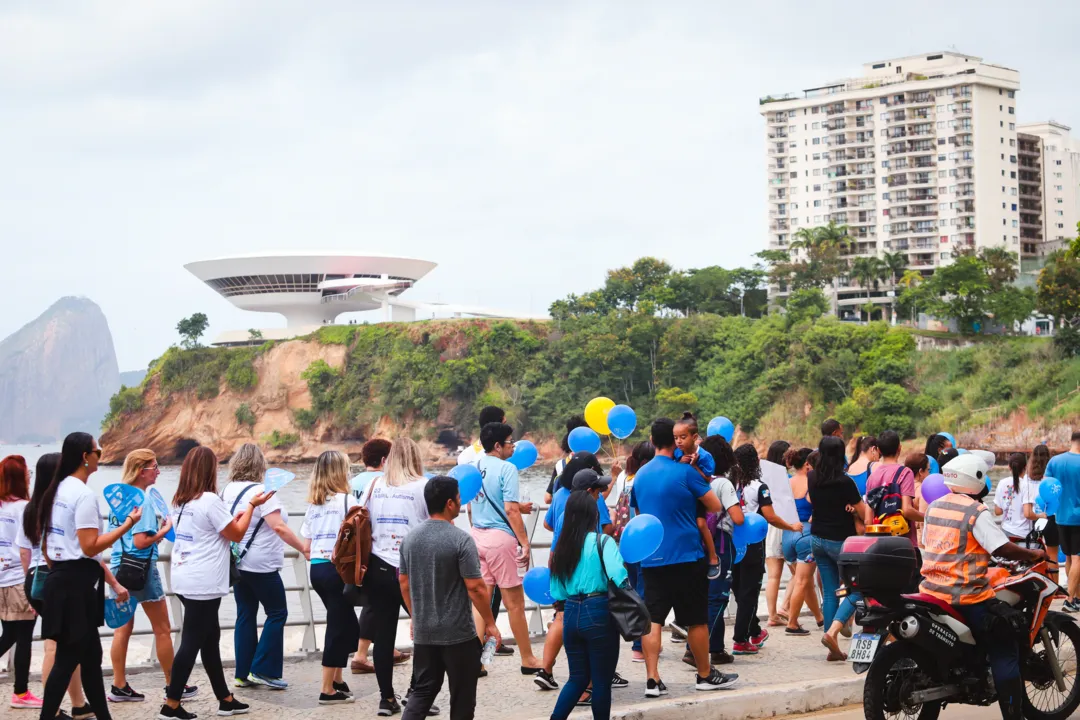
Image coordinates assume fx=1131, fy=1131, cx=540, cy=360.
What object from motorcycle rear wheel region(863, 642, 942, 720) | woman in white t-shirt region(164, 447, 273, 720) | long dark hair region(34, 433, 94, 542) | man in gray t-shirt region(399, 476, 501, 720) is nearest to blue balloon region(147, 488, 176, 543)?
woman in white t-shirt region(164, 447, 273, 720)

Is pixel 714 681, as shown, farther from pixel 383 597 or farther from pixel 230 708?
pixel 230 708

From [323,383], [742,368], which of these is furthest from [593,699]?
[323,383]

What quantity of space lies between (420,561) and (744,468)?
375 centimetres

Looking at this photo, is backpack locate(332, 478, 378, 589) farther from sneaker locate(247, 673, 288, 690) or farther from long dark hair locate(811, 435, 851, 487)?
long dark hair locate(811, 435, 851, 487)

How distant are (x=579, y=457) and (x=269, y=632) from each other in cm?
239

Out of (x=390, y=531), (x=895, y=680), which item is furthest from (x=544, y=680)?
(x=895, y=680)

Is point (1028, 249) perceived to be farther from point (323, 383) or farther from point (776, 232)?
point (323, 383)

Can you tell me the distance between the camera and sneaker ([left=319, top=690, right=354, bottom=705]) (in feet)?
23.1

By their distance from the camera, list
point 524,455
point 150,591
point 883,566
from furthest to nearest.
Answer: point 524,455 < point 150,591 < point 883,566

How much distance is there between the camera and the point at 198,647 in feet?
21.5

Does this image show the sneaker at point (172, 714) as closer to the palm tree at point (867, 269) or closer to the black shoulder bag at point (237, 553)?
the black shoulder bag at point (237, 553)

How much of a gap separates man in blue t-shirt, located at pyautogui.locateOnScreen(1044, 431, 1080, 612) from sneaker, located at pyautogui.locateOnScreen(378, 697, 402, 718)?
6.37 m

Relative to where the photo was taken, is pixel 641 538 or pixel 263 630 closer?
pixel 641 538

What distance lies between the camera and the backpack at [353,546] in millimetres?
6762
